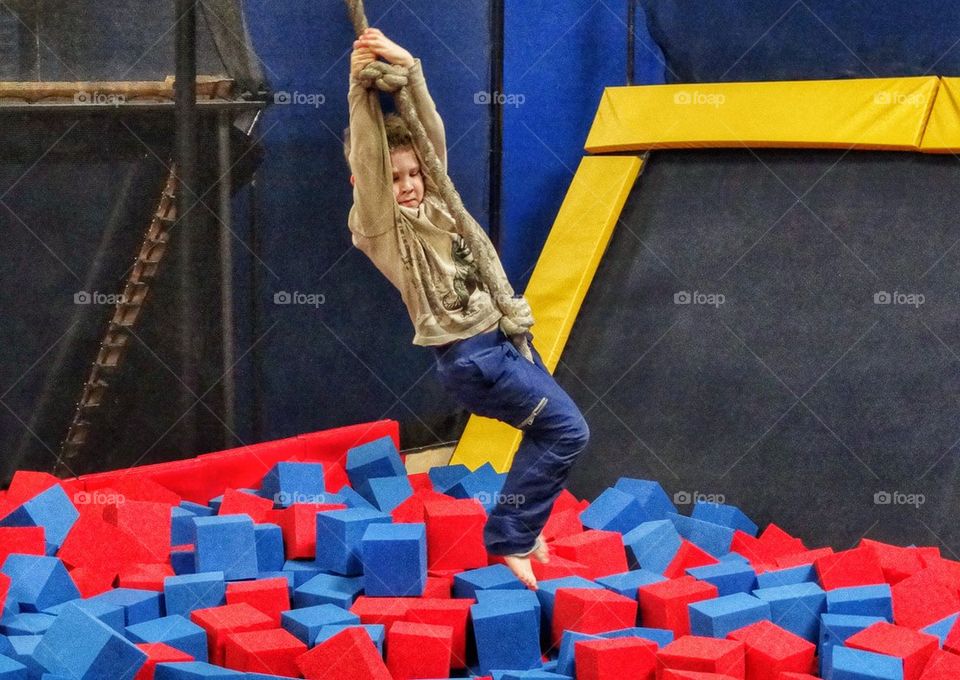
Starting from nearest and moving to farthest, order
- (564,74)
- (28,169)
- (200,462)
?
(28,169)
(200,462)
(564,74)

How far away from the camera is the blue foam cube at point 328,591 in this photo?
152 inches

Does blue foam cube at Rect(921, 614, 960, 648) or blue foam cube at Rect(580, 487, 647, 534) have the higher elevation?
blue foam cube at Rect(580, 487, 647, 534)

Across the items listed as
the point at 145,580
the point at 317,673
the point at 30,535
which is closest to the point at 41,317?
the point at 30,535

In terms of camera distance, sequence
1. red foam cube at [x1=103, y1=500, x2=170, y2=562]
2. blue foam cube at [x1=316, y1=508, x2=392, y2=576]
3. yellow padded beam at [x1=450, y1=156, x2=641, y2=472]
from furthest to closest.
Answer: yellow padded beam at [x1=450, y1=156, x2=641, y2=472] < red foam cube at [x1=103, y1=500, x2=170, y2=562] < blue foam cube at [x1=316, y1=508, x2=392, y2=576]

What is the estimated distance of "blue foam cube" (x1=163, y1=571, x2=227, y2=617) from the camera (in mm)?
3803

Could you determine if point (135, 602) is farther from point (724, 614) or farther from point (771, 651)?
point (771, 651)

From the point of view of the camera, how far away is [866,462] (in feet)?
16.0

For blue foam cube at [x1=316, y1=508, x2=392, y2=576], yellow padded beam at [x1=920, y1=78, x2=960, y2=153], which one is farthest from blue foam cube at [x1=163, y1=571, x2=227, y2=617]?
yellow padded beam at [x1=920, y1=78, x2=960, y2=153]

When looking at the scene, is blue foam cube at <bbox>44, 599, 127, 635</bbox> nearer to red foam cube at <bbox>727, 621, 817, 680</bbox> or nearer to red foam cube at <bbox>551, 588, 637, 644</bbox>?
red foam cube at <bbox>551, 588, 637, 644</bbox>

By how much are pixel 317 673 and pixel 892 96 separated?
314 cm

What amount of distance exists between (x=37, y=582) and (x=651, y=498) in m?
2.22

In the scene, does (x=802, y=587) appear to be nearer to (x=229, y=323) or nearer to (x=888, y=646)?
(x=888, y=646)

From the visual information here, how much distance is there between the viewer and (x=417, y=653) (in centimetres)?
360

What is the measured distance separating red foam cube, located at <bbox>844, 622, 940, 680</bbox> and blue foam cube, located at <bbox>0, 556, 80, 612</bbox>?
2295 millimetres
